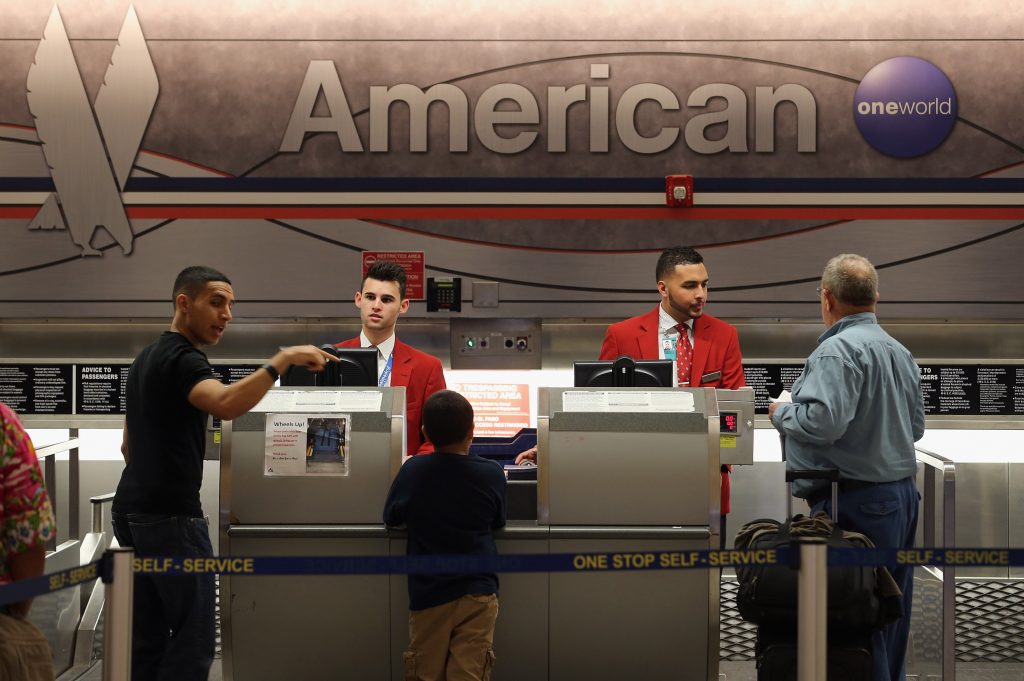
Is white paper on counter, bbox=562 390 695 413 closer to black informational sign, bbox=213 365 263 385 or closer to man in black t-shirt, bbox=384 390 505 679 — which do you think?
man in black t-shirt, bbox=384 390 505 679

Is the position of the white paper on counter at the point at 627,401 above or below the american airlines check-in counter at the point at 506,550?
above

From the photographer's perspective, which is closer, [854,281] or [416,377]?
[854,281]

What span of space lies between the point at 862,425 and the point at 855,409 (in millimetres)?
82

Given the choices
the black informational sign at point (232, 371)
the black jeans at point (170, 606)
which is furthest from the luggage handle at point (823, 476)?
the black informational sign at point (232, 371)

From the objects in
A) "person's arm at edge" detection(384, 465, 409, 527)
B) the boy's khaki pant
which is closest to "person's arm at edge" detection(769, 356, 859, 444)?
the boy's khaki pant

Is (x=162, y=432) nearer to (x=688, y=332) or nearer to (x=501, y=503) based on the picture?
(x=501, y=503)

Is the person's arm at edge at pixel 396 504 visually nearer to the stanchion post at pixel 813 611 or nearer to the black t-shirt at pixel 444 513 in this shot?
the black t-shirt at pixel 444 513

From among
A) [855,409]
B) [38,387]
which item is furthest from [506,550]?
[38,387]

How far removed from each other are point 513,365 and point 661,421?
2047 millimetres

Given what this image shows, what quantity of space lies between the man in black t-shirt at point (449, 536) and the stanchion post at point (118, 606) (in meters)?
0.75

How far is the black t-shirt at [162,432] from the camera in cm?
286

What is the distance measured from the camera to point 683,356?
161 inches

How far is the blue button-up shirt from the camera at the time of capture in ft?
10.4

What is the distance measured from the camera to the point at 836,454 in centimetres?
327
